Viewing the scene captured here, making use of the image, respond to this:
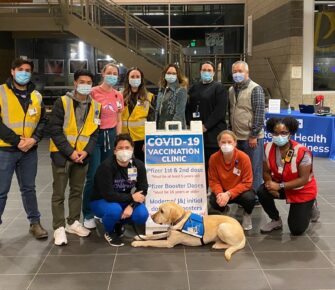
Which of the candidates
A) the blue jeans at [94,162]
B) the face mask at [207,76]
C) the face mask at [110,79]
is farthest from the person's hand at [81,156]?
the face mask at [207,76]

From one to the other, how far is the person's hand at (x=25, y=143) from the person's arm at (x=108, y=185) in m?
0.64

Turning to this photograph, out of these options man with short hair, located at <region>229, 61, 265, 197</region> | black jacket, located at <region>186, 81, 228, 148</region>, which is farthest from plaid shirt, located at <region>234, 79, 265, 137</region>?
black jacket, located at <region>186, 81, 228, 148</region>

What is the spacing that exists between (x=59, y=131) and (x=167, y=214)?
1209mm

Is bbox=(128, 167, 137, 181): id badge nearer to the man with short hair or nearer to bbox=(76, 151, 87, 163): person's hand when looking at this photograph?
bbox=(76, 151, 87, 163): person's hand

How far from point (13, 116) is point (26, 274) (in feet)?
4.42

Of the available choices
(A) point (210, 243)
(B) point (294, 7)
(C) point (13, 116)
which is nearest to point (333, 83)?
(B) point (294, 7)

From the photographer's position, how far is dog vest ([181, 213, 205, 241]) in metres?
4.11

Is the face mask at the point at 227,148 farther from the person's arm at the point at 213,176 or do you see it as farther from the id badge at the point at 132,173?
the id badge at the point at 132,173

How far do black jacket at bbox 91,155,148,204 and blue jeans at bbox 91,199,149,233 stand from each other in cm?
5

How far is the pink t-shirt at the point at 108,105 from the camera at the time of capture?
462 cm

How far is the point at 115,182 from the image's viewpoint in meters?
4.29

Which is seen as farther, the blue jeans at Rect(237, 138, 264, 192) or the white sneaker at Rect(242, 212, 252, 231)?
the blue jeans at Rect(237, 138, 264, 192)

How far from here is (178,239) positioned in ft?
13.6

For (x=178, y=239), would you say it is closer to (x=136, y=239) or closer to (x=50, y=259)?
(x=136, y=239)
